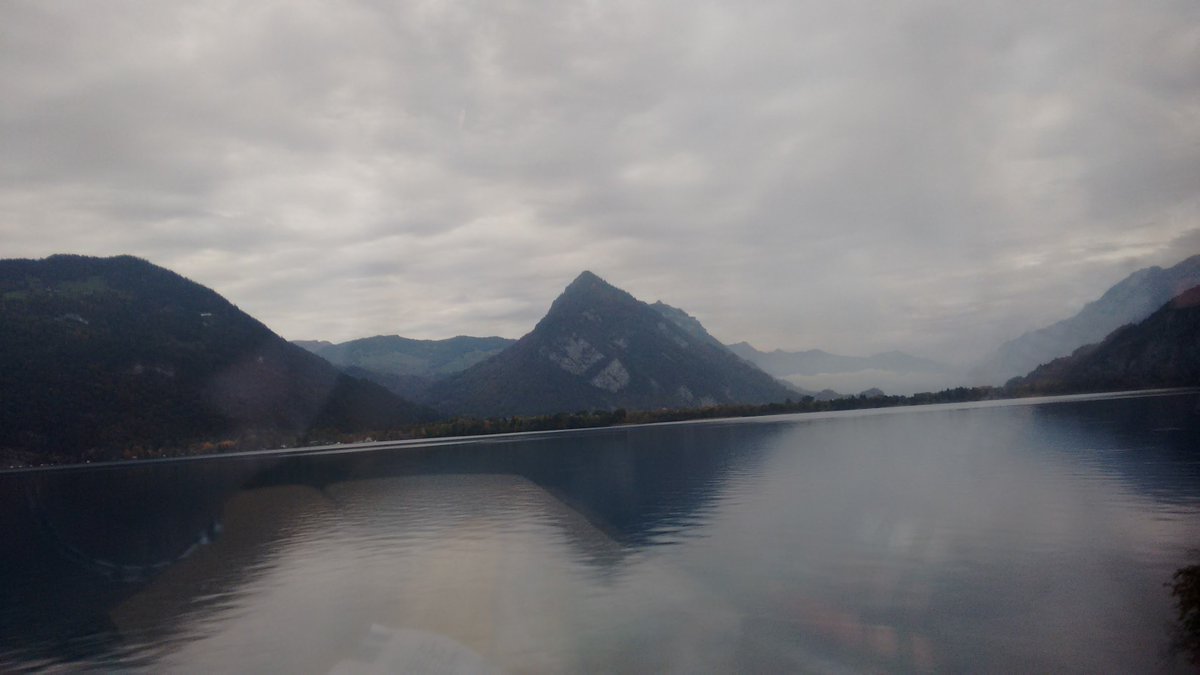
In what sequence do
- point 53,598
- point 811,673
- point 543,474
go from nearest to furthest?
1. point 811,673
2. point 53,598
3. point 543,474

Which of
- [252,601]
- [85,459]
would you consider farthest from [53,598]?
[85,459]

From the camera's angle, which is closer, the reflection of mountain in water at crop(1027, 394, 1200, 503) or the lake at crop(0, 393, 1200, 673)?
the lake at crop(0, 393, 1200, 673)

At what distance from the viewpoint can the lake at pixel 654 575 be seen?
2280cm

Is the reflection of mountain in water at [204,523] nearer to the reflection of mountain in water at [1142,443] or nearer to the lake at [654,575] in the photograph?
the lake at [654,575]

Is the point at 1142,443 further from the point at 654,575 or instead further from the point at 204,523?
the point at 204,523

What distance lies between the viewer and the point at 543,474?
90.6m

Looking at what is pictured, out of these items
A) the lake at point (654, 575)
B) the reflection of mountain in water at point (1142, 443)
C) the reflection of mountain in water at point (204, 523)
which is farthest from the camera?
the reflection of mountain in water at point (1142, 443)

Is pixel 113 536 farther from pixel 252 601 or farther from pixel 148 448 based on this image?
pixel 148 448

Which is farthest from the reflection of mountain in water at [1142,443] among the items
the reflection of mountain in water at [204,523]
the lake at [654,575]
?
the reflection of mountain in water at [204,523]

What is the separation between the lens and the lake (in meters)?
22.8

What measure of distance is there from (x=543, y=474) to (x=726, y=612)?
6554 cm

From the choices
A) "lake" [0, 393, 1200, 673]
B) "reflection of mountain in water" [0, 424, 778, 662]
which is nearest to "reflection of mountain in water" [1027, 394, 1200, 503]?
"lake" [0, 393, 1200, 673]

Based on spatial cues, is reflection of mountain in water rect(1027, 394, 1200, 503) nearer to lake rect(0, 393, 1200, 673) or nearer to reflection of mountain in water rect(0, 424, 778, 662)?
lake rect(0, 393, 1200, 673)

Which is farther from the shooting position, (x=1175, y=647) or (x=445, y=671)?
(x=445, y=671)
